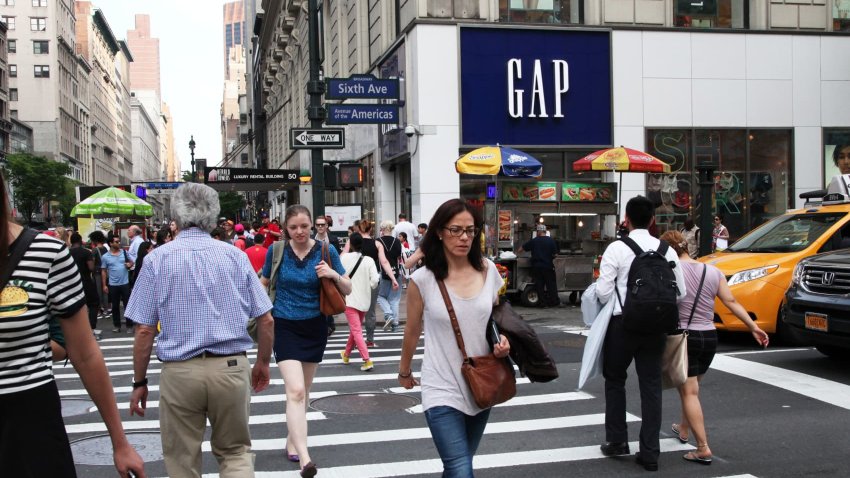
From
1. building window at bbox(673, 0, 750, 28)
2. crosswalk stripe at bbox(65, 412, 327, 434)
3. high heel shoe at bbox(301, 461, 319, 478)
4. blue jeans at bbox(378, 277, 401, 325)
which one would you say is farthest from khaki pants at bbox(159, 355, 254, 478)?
building window at bbox(673, 0, 750, 28)

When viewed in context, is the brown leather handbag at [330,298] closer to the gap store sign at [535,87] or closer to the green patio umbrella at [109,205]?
the gap store sign at [535,87]

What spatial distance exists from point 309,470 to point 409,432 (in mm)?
1616

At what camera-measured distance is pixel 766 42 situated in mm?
23594

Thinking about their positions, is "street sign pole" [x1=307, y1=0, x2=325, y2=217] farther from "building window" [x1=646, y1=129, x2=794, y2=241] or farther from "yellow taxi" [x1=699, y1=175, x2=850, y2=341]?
"building window" [x1=646, y1=129, x2=794, y2=241]

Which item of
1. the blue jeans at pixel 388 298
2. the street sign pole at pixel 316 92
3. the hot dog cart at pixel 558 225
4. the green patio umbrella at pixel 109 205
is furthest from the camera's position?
the green patio umbrella at pixel 109 205

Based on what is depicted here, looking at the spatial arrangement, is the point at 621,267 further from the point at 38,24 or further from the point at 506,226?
the point at 38,24

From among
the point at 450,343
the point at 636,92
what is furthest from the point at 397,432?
the point at 636,92

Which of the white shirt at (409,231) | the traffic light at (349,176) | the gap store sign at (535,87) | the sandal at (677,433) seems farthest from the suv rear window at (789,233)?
the gap store sign at (535,87)

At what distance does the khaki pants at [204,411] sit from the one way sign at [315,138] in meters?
11.6

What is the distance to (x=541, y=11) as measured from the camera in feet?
74.2

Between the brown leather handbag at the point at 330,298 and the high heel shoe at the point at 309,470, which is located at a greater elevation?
the brown leather handbag at the point at 330,298

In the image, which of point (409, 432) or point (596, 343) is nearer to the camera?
point (596, 343)

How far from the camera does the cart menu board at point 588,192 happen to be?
18.6 metres

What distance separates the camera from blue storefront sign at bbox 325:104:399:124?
16984 mm
